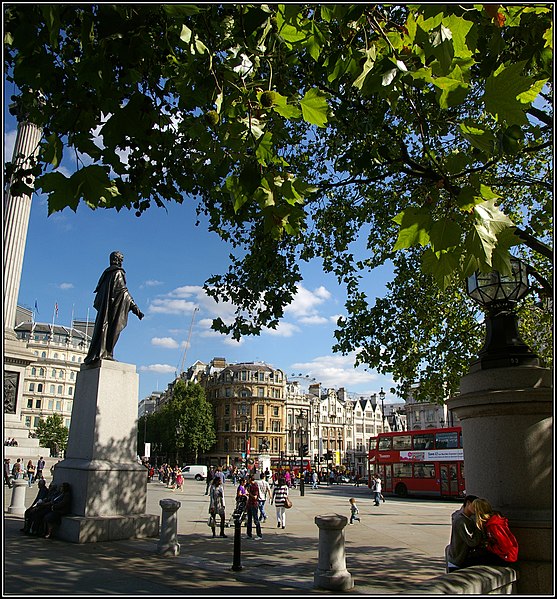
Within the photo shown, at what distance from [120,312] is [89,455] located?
3.27 m

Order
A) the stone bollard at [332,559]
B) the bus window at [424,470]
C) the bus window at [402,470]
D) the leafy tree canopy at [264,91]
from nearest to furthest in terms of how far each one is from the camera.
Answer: the leafy tree canopy at [264,91], the stone bollard at [332,559], the bus window at [424,470], the bus window at [402,470]

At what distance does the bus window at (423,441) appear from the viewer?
33969 millimetres

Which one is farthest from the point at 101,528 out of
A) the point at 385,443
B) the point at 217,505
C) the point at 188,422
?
the point at 188,422

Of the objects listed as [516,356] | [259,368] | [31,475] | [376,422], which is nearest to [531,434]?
[516,356]

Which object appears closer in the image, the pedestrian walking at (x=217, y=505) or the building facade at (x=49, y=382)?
the pedestrian walking at (x=217, y=505)

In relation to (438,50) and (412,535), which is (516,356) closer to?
(438,50)

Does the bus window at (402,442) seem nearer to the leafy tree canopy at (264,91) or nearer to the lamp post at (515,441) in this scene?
the leafy tree canopy at (264,91)

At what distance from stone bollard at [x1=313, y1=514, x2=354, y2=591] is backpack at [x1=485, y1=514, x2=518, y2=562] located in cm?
370

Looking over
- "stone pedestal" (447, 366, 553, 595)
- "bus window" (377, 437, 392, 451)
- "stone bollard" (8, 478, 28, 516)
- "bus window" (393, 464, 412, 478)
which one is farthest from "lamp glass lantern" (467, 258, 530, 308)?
"bus window" (377, 437, 392, 451)

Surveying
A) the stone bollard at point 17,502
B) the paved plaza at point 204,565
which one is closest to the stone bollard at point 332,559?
the paved plaza at point 204,565

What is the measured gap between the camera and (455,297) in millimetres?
14922

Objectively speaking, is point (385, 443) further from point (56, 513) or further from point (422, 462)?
point (56, 513)

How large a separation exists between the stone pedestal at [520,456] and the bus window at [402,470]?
33539 millimetres

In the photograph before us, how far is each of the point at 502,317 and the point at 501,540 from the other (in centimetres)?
224
